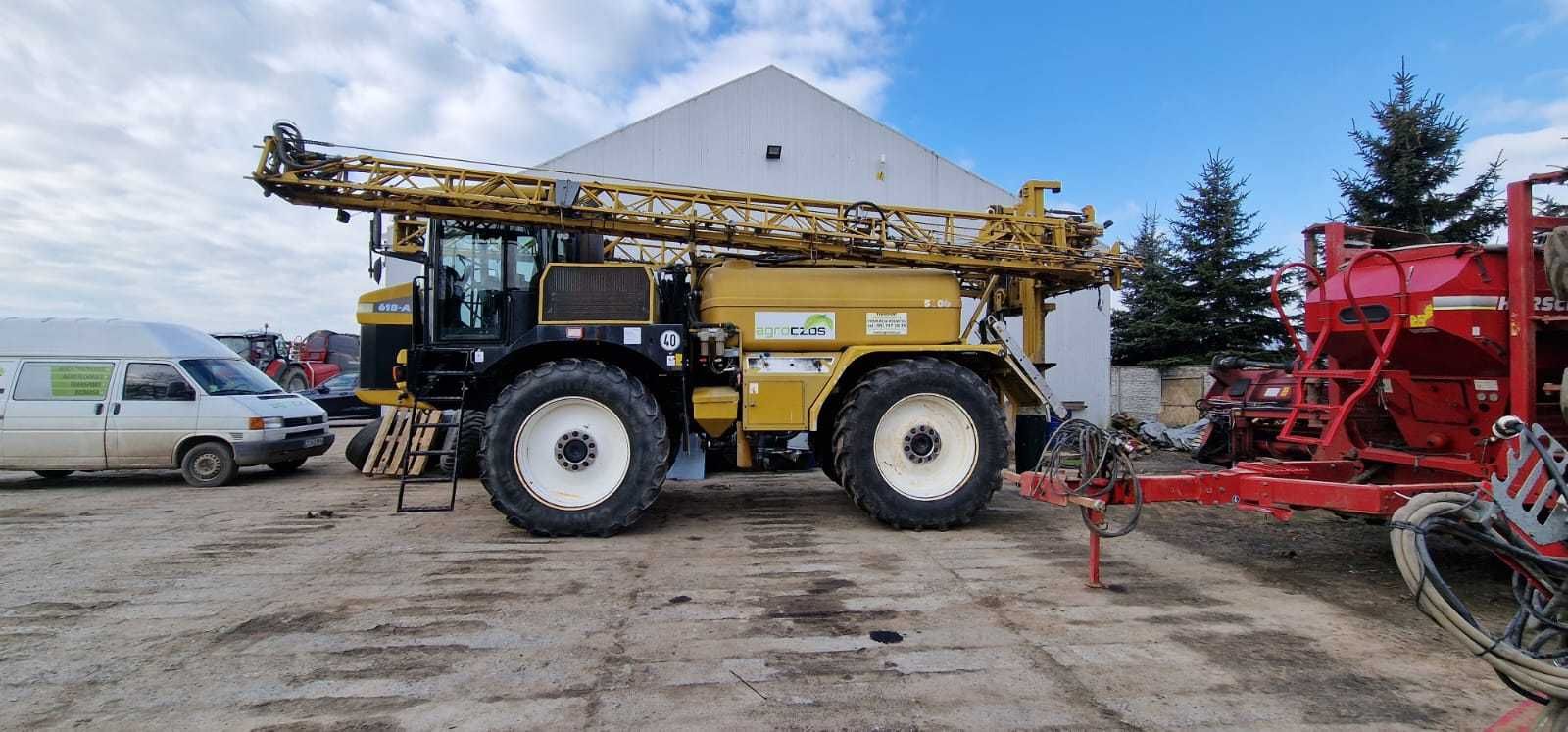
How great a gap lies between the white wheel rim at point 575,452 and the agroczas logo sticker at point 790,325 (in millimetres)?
A: 1510

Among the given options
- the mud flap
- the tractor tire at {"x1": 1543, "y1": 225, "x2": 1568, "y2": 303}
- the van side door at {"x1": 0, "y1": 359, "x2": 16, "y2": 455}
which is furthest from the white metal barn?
the tractor tire at {"x1": 1543, "y1": 225, "x2": 1568, "y2": 303}

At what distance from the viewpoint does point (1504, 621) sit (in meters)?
4.26

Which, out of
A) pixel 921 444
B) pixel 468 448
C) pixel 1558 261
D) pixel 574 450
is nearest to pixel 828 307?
pixel 921 444

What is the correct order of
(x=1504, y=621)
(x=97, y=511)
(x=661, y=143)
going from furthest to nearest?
1. (x=661, y=143)
2. (x=97, y=511)
3. (x=1504, y=621)

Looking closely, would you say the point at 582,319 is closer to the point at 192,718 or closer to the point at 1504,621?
the point at 192,718

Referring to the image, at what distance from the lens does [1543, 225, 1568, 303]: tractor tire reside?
372 cm

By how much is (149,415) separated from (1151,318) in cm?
1977

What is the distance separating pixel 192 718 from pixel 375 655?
74cm

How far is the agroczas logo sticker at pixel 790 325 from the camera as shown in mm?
6492

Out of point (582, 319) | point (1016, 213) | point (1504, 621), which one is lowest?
point (1504, 621)

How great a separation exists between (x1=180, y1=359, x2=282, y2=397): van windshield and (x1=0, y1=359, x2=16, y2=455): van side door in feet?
5.82

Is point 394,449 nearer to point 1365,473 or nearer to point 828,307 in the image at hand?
point 828,307

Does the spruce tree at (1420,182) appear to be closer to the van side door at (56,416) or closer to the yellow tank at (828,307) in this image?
the yellow tank at (828,307)

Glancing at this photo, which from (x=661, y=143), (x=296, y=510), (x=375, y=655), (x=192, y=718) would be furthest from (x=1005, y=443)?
(x=661, y=143)
